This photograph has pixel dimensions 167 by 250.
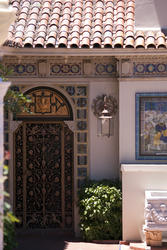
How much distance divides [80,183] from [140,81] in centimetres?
257

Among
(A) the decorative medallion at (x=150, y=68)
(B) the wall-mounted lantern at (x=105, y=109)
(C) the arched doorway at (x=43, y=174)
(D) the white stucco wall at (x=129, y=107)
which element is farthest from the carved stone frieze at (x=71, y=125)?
(A) the decorative medallion at (x=150, y=68)

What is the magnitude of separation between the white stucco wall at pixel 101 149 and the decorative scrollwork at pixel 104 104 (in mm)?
111

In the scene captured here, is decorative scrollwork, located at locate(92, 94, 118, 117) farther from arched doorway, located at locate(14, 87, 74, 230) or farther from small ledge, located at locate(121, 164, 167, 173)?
small ledge, located at locate(121, 164, 167, 173)

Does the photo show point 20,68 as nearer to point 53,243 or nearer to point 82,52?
point 82,52

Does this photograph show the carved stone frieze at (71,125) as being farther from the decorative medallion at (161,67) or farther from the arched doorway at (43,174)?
the decorative medallion at (161,67)

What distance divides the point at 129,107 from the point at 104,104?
0.61 metres

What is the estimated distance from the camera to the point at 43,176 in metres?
13.2

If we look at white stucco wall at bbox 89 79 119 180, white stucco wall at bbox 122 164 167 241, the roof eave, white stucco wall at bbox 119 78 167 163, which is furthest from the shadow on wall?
white stucco wall at bbox 122 164 167 241

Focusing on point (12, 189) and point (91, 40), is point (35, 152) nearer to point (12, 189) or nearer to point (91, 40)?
point (12, 189)

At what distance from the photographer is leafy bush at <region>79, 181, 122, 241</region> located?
1203cm

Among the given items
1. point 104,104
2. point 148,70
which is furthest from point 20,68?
point 148,70

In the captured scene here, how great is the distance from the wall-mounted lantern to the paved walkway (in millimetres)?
2314

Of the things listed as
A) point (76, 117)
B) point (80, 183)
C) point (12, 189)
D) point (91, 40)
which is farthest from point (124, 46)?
point (12, 189)

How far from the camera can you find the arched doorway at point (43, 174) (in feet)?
43.1
